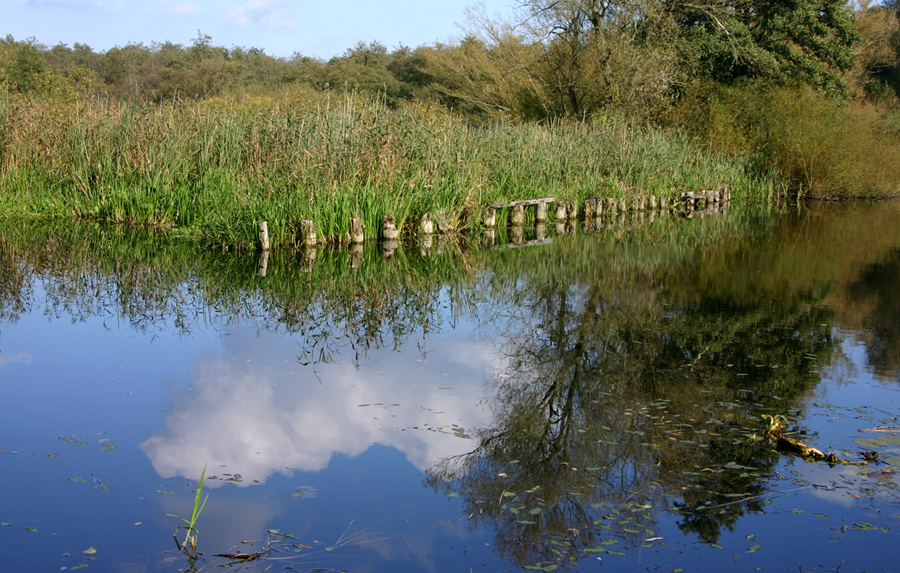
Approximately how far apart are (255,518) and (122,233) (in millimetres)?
8760

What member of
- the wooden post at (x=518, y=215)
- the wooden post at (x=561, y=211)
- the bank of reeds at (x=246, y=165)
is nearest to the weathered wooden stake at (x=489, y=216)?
the bank of reeds at (x=246, y=165)

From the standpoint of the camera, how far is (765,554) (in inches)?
110

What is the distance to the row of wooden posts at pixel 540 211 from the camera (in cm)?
979

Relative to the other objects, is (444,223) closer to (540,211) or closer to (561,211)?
(540,211)

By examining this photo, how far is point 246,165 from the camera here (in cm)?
1105

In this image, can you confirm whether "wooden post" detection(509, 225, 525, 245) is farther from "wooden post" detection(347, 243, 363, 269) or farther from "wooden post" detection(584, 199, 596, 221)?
"wooden post" detection(347, 243, 363, 269)

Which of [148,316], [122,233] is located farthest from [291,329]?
[122,233]

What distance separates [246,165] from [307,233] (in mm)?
2024

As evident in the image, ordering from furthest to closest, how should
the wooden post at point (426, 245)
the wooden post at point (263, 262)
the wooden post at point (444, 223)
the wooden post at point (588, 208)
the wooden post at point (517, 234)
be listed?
the wooden post at point (588, 208), the wooden post at point (517, 234), the wooden post at point (444, 223), the wooden post at point (426, 245), the wooden post at point (263, 262)

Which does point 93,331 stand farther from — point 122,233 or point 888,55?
point 888,55

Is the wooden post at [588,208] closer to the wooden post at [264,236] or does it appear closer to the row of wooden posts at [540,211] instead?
the row of wooden posts at [540,211]

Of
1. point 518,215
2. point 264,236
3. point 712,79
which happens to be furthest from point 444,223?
point 712,79

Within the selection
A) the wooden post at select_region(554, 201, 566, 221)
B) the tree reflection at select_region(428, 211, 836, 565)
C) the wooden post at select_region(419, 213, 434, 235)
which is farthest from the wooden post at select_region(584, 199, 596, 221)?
the tree reflection at select_region(428, 211, 836, 565)

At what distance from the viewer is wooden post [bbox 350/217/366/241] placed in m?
10.1
